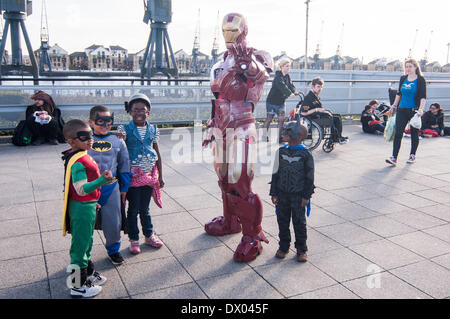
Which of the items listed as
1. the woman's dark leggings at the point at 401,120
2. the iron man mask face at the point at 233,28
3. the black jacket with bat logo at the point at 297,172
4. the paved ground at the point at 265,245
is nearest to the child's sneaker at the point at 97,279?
the paved ground at the point at 265,245

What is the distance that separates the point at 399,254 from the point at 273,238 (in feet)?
4.18

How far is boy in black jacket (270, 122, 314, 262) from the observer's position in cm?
361

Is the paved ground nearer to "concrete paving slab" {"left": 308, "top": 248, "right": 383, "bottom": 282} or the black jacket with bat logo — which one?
"concrete paving slab" {"left": 308, "top": 248, "right": 383, "bottom": 282}

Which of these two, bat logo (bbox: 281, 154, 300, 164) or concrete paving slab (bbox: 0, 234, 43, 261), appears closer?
bat logo (bbox: 281, 154, 300, 164)

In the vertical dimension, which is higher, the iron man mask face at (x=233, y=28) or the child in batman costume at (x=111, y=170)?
the iron man mask face at (x=233, y=28)

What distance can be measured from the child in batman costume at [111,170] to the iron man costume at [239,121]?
928 mm

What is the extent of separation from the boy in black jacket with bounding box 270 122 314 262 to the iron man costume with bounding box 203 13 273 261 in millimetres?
231

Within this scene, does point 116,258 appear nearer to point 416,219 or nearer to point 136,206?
point 136,206

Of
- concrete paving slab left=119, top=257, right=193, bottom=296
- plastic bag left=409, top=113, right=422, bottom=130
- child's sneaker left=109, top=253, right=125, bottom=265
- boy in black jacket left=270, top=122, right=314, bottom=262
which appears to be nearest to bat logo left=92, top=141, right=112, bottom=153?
child's sneaker left=109, top=253, right=125, bottom=265

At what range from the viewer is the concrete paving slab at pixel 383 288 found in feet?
10.4

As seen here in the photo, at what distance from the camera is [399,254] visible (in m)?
3.94

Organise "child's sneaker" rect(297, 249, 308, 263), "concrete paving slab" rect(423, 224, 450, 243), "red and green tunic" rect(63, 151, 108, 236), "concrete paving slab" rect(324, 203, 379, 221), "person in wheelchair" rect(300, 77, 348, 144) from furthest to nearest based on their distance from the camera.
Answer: "person in wheelchair" rect(300, 77, 348, 144) < "concrete paving slab" rect(324, 203, 379, 221) < "concrete paving slab" rect(423, 224, 450, 243) < "child's sneaker" rect(297, 249, 308, 263) < "red and green tunic" rect(63, 151, 108, 236)

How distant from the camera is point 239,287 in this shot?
3281 mm

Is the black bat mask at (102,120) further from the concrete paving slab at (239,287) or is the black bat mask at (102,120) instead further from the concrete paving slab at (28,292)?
the concrete paving slab at (239,287)
